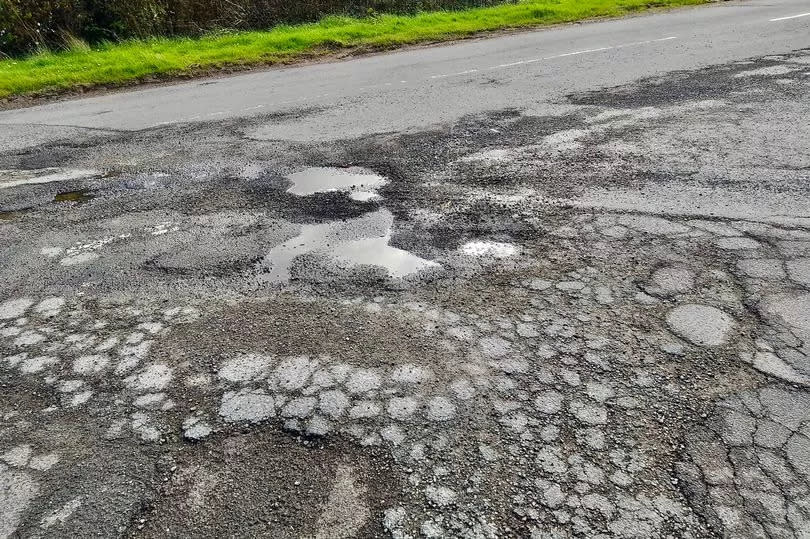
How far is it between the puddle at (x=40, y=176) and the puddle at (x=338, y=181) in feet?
7.49

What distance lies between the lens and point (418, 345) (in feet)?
11.4

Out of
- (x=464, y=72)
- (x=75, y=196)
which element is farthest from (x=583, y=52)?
(x=75, y=196)

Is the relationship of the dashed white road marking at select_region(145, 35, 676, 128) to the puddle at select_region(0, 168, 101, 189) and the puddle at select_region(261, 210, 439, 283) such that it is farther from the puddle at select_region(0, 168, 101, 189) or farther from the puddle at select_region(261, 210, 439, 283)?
the puddle at select_region(261, 210, 439, 283)

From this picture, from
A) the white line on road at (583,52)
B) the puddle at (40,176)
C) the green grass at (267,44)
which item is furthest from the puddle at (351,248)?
the green grass at (267,44)

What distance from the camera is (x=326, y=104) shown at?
8.62 meters

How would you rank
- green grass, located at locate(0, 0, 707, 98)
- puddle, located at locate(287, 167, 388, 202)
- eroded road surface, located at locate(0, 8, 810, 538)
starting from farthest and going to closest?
green grass, located at locate(0, 0, 707, 98)
puddle, located at locate(287, 167, 388, 202)
eroded road surface, located at locate(0, 8, 810, 538)

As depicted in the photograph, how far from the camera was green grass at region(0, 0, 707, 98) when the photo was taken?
1133cm

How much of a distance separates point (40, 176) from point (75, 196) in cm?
92

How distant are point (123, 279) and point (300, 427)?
7.13 ft

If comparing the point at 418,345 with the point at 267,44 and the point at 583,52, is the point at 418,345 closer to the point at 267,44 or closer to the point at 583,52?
the point at 583,52

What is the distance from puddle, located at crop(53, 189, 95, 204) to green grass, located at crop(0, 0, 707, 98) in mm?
6158

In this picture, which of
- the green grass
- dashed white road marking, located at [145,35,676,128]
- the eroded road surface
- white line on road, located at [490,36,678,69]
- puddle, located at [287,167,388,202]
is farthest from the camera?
the green grass

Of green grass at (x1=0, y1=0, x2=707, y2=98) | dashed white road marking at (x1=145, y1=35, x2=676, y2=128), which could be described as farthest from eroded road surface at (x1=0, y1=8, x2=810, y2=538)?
green grass at (x1=0, y1=0, x2=707, y2=98)

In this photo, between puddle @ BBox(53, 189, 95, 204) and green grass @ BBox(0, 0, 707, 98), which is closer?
puddle @ BBox(53, 189, 95, 204)
